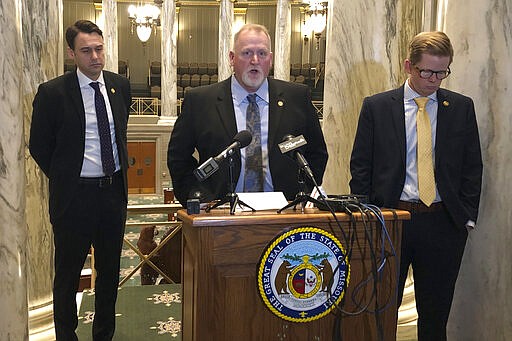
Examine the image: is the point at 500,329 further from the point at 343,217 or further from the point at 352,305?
the point at 343,217

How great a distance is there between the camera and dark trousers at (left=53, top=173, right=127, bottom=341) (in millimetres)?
2889

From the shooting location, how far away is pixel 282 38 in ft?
48.8

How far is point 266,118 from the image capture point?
8.39ft

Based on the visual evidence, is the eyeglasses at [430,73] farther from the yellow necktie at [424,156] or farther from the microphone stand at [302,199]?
the microphone stand at [302,199]

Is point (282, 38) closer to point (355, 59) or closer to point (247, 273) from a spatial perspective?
point (355, 59)

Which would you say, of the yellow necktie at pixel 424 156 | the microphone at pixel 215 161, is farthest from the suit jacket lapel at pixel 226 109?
the yellow necktie at pixel 424 156

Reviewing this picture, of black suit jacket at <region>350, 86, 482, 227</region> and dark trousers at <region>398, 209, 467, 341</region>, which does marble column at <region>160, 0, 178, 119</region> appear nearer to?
black suit jacket at <region>350, 86, 482, 227</region>

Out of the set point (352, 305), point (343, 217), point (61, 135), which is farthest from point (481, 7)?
point (61, 135)

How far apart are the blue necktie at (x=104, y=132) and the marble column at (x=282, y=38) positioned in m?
12.0

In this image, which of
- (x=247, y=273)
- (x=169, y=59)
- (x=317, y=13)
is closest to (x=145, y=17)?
(x=169, y=59)

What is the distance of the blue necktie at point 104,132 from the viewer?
289 centimetres

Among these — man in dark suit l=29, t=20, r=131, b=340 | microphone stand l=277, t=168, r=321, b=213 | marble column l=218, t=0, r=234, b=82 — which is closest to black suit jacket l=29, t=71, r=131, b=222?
man in dark suit l=29, t=20, r=131, b=340

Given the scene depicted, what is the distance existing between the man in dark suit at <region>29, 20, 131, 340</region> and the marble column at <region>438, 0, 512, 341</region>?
1785mm

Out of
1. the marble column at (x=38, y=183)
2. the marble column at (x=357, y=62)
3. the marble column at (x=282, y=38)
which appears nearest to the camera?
the marble column at (x=38, y=183)
